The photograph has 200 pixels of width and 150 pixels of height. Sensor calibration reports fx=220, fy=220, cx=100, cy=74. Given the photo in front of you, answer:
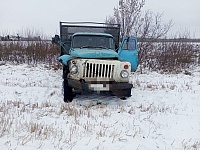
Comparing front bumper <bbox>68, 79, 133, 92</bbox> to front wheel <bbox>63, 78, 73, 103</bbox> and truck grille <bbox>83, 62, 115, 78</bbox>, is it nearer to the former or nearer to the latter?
truck grille <bbox>83, 62, 115, 78</bbox>

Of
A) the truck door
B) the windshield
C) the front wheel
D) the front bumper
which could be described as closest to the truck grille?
the front bumper

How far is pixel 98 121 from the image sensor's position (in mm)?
4754

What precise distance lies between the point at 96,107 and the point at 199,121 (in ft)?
8.19

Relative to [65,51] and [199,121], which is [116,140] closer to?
[199,121]

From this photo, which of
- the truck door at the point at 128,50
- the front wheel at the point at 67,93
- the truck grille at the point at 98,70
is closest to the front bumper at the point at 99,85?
the truck grille at the point at 98,70

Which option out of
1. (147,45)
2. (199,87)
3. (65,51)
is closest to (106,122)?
(65,51)

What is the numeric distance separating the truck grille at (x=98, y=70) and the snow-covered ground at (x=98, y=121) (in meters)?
0.82

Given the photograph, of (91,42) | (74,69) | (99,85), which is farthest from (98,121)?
(91,42)

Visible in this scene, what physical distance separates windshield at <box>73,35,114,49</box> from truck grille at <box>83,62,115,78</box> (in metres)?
1.63

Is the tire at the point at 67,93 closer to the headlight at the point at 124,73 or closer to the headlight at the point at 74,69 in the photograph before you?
the headlight at the point at 74,69

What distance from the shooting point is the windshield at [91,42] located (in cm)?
745

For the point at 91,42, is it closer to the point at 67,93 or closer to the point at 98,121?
the point at 67,93

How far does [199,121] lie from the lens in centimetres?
504

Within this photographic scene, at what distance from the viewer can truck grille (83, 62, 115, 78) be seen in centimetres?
589
